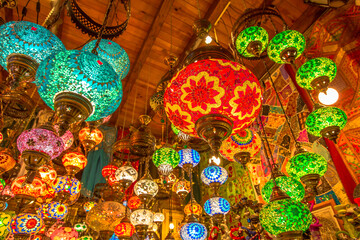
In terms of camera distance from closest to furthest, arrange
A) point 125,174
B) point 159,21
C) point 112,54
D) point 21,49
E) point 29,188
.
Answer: point 21,49, point 112,54, point 29,188, point 125,174, point 159,21

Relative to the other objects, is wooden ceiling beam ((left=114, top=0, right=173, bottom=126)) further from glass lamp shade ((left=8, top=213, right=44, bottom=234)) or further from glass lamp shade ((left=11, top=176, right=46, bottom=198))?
glass lamp shade ((left=8, top=213, right=44, bottom=234))

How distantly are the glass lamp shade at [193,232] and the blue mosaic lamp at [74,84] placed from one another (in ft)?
5.52

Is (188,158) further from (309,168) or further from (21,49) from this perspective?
(21,49)

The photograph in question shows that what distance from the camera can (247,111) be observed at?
3.22 ft

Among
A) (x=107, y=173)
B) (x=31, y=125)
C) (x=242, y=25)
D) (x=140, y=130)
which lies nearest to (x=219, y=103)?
(x=242, y=25)

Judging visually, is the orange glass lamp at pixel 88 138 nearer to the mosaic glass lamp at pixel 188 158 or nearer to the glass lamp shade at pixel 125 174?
the glass lamp shade at pixel 125 174

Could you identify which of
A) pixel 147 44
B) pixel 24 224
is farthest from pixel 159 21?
pixel 24 224

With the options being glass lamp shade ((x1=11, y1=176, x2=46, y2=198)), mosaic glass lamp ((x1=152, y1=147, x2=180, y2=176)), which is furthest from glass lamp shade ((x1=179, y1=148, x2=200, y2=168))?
glass lamp shade ((x1=11, y1=176, x2=46, y2=198))

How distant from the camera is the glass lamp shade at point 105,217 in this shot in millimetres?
2133

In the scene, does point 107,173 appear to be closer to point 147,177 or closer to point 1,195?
point 147,177

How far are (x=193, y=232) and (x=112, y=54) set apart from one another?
1.78 metres

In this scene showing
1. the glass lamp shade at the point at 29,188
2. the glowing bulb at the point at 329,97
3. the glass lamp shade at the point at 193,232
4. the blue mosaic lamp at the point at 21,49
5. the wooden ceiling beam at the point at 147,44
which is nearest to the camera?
the blue mosaic lamp at the point at 21,49

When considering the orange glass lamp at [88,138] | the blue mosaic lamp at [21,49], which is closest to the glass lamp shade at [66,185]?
the orange glass lamp at [88,138]

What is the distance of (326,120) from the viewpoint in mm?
1392
